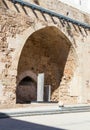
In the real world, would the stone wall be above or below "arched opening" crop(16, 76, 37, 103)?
above

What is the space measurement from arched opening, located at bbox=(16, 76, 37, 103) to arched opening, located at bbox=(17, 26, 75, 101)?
8.7 inches

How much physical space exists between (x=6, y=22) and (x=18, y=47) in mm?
836

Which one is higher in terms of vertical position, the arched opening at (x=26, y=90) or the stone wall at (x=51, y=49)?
the stone wall at (x=51, y=49)

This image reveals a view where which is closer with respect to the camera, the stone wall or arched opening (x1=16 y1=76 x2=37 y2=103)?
the stone wall

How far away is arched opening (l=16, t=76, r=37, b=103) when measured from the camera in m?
11.9

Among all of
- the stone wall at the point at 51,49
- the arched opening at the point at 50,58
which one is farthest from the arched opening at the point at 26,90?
the stone wall at the point at 51,49

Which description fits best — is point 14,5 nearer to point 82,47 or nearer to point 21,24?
point 21,24

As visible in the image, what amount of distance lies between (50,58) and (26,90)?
176 cm

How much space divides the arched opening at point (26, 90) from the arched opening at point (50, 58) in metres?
0.22

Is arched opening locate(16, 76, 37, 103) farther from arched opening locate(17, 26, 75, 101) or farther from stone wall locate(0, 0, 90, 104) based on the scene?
stone wall locate(0, 0, 90, 104)

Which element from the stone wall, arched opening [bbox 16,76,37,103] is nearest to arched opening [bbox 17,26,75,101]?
the stone wall

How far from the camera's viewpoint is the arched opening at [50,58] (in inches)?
467

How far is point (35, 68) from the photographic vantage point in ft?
40.7

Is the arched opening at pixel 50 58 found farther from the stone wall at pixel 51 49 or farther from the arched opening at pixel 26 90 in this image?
the arched opening at pixel 26 90
